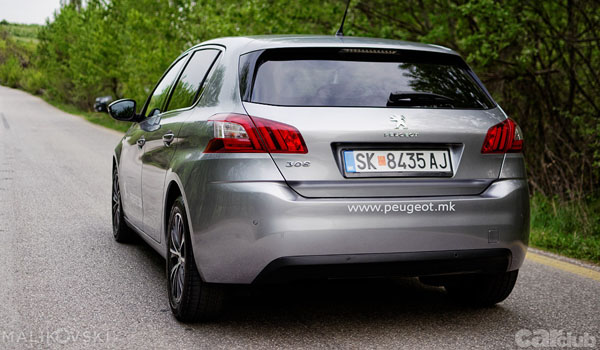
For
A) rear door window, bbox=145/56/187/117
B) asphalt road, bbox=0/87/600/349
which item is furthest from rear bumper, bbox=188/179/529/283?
rear door window, bbox=145/56/187/117

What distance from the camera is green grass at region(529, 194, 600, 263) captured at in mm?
6742

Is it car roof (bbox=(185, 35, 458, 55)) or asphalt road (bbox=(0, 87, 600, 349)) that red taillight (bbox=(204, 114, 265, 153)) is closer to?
car roof (bbox=(185, 35, 458, 55))

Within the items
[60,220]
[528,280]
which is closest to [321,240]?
[528,280]

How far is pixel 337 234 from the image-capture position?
3.71 m

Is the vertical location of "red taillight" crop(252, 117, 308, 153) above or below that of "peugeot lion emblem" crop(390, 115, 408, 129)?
below

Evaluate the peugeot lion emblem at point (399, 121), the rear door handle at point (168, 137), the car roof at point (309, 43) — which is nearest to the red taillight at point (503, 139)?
the peugeot lion emblem at point (399, 121)

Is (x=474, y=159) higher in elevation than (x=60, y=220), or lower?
higher

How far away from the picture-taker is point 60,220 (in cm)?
795

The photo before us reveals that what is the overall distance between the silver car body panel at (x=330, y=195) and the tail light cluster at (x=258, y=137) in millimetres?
36

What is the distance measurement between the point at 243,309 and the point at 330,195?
1.25 m

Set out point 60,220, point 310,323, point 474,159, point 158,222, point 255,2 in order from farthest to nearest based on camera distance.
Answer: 1. point 255,2
2. point 60,220
3. point 158,222
4. point 310,323
5. point 474,159

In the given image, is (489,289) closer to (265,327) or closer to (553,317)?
(553,317)

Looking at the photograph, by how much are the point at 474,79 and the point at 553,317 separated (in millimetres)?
1496

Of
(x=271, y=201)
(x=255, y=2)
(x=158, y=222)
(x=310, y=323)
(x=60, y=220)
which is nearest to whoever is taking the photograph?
(x=271, y=201)
